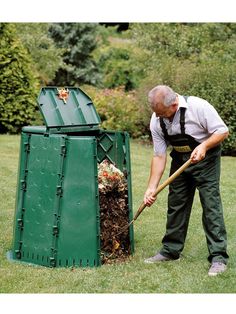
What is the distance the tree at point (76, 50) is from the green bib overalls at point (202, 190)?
1589 cm

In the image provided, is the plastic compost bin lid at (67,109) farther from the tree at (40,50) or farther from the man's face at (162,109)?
the tree at (40,50)

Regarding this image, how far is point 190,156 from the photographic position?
5.66 meters

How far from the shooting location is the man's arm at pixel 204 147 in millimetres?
5438

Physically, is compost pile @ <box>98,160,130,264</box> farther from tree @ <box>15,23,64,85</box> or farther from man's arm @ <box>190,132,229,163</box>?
tree @ <box>15,23,64,85</box>

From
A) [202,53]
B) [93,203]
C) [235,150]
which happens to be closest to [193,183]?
[93,203]

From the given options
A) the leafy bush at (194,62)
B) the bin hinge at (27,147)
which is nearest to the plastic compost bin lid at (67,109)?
the bin hinge at (27,147)

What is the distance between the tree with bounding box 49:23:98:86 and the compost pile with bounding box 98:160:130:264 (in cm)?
1564

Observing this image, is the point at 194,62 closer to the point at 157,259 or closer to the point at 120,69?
the point at 120,69

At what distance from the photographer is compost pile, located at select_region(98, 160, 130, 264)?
604cm

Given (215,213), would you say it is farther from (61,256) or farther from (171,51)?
(171,51)

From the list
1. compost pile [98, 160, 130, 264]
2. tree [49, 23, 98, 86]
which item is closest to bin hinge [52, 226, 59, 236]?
compost pile [98, 160, 130, 264]

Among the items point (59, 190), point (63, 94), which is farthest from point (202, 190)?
point (63, 94)

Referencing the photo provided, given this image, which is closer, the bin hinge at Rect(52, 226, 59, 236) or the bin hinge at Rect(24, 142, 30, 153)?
the bin hinge at Rect(52, 226, 59, 236)

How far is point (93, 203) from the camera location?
569cm
